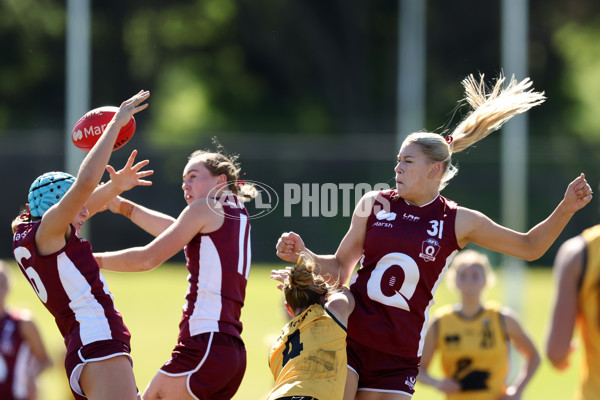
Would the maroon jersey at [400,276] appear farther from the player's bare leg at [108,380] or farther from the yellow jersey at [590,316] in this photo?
the player's bare leg at [108,380]

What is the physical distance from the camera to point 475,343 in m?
5.98

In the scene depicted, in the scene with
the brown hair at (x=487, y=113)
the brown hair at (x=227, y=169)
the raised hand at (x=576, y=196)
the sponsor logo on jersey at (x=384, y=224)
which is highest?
the brown hair at (x=487, y=113)

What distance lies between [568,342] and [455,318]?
7.32 ft

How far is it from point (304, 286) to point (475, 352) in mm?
2369

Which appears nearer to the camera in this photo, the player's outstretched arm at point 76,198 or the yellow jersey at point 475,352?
the player's outstretched arm at point 76,198

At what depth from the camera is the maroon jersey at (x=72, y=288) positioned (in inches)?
154

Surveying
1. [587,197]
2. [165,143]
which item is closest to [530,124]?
[165,143]

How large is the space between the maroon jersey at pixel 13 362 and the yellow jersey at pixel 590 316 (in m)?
4.30

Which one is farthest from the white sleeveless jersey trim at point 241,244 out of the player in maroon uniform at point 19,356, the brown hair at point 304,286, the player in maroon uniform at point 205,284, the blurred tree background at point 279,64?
the blurred tree background at point 279,64

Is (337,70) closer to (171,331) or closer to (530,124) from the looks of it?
(530,124)

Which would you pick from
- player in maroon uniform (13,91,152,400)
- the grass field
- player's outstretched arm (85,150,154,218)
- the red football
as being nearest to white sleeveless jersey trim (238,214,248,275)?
player's outstretched arm (85,150,154,218)

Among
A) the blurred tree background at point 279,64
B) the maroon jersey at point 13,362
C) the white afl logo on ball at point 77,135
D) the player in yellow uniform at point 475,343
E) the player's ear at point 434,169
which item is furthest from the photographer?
the blurred tree background at point 279,64

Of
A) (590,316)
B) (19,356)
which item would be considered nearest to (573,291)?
(590,316)

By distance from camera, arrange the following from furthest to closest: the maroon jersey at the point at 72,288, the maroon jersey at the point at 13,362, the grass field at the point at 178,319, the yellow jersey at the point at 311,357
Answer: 1. the grass field at the point at 178,319
2. the maroon jersey at the point at 13,362
3. the maroon jersey at the point at 72,288
4. the yellow jersey at the point at 311,357
